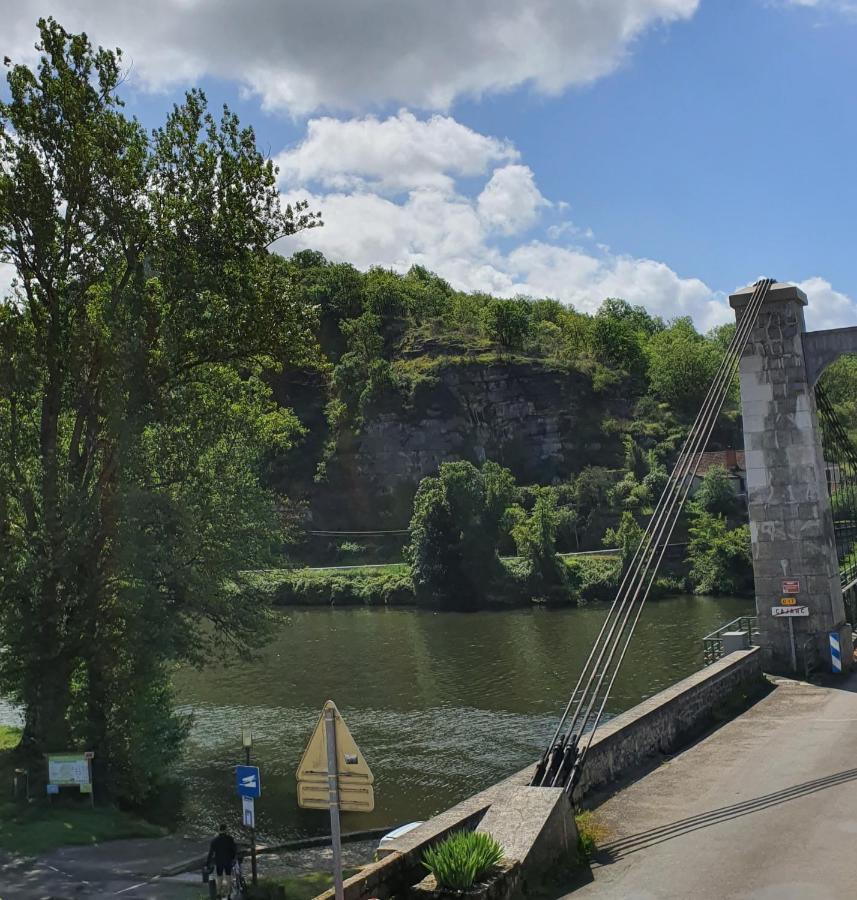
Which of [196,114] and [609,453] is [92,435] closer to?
[196,114]

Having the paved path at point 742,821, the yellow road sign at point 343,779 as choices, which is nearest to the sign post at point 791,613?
the paved path at point 742,821

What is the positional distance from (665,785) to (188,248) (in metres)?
14.3

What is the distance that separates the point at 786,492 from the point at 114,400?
577 inches

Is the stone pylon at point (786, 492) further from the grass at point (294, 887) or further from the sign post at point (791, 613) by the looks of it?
the grass at point (294, 887)

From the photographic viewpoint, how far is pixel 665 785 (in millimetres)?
11984

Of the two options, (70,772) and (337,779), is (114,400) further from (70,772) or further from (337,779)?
(337,779)

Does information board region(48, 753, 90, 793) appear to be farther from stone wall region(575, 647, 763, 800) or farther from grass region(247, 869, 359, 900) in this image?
stone wall region(575, 647, 763, 800)

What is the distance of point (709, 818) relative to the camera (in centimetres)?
1041

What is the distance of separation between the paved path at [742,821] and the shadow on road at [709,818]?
0.04 feet

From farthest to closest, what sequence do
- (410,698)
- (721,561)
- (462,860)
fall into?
(721,561) → (410,698) → (462,860)

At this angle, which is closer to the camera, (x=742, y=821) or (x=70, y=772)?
(x=742, y=821)

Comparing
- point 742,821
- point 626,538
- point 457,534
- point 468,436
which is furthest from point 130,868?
point 468,436

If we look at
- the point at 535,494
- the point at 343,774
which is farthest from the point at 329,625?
the point at 343,774

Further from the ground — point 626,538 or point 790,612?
point 626,538
